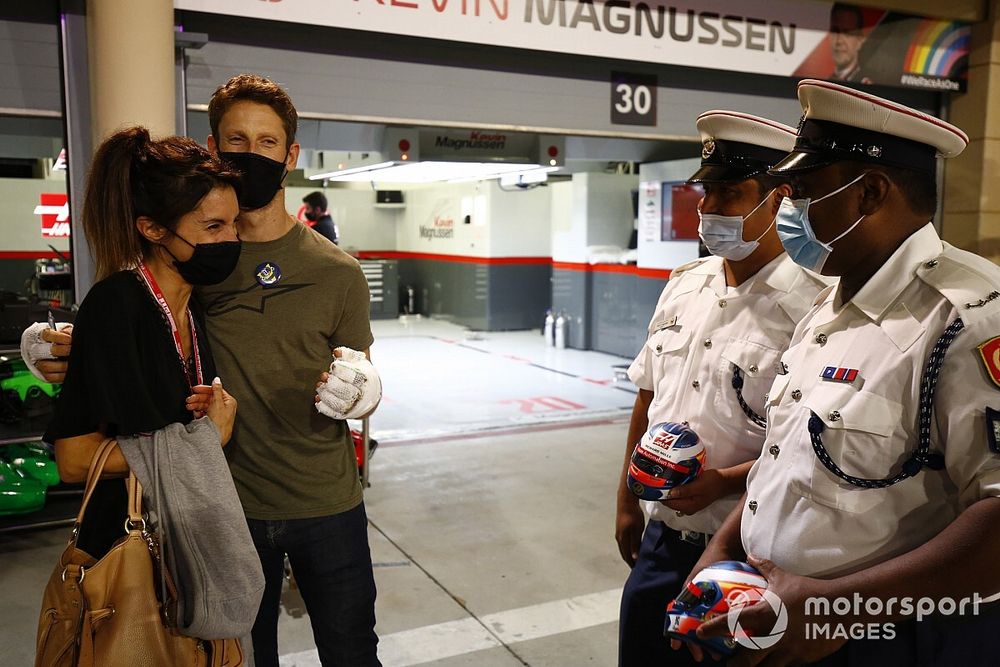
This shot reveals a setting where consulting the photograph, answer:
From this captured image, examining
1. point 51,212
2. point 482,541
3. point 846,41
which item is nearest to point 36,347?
point 482,541

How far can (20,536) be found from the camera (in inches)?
162

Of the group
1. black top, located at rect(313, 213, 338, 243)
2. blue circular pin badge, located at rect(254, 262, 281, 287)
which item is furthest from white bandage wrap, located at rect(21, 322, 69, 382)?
black top, located at rect(313, 213, 338, 243)

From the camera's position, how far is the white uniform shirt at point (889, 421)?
4.16 feet

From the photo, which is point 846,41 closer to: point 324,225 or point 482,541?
point 482,541

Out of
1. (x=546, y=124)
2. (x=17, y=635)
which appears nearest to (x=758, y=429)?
(x=17, y=635)

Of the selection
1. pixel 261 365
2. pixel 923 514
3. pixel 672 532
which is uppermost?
pixel 261 365

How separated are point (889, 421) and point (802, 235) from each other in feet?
1.31

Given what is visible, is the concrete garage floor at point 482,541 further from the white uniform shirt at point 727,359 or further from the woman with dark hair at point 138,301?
the woman with dark hair at point 138,301

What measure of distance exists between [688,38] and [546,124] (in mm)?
986

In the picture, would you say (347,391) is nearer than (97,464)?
No

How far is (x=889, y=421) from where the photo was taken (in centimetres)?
134

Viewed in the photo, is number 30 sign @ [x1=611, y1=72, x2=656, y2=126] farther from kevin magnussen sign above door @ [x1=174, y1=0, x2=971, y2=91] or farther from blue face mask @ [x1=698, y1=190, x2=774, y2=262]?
blue face mask @ [x1=698, y1=190, x2=774, y2=262]

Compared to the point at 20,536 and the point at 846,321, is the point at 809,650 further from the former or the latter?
the point at 20,536

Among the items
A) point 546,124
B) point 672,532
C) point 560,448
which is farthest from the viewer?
point 560,448
